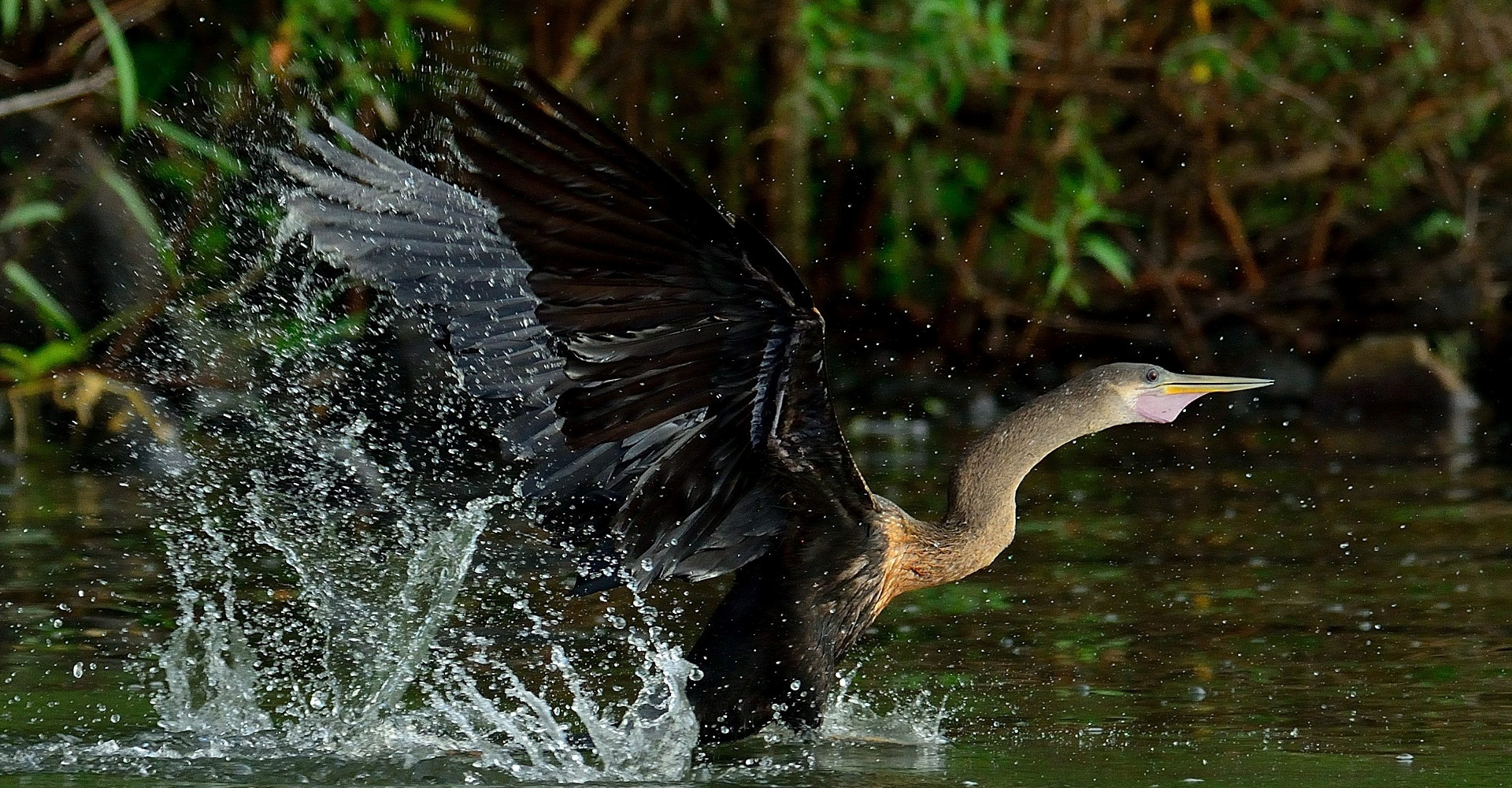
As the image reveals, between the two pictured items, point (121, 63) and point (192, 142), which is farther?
point (192, 142)

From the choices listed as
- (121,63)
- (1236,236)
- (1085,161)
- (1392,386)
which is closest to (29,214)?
(121,63)

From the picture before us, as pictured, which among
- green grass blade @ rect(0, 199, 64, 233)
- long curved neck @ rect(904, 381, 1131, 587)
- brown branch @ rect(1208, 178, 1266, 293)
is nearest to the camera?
long curved neck @ rect(904, 381, 1131, 587)

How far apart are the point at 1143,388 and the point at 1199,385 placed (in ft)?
0.51

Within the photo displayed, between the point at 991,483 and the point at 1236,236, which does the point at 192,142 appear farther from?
the point at 1236,236

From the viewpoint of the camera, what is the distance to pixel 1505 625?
5.39 m

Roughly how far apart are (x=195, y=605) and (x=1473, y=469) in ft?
17.1

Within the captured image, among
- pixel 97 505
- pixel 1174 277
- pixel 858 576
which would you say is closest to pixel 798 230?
pixel 1174 277

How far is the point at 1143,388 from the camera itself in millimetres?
4859

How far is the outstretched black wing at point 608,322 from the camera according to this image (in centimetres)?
371

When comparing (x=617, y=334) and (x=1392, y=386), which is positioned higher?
(x=1392, y=386)

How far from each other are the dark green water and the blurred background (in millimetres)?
2584

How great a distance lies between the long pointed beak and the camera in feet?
16.0

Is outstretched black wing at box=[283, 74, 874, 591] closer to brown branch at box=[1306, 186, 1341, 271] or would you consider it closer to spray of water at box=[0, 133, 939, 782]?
spray of water at box=[0, 133, 939, 782]

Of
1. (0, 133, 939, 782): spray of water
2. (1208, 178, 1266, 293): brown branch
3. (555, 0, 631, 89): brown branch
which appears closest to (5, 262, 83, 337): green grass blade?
(0, 133, 939, 782): spray of water
